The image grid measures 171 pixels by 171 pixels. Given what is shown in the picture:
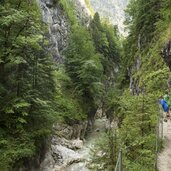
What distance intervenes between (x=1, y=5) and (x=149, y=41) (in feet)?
59.3

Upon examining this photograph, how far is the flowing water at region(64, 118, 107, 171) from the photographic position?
31.0 m

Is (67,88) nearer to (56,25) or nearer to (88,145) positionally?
(88,145)

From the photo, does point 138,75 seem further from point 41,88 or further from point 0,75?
point 0,75

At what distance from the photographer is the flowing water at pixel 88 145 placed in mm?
30958

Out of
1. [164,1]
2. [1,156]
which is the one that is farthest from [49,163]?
[164,1]

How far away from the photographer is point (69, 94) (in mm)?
46656

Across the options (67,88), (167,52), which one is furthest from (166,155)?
(67,88)

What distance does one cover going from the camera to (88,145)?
42.3 meters

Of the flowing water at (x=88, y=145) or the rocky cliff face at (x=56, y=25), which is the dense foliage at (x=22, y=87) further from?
the rocky cliff face at (x=56, y=25)

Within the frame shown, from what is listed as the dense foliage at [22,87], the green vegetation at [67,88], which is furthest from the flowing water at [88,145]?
the dense foliage at [22,87]

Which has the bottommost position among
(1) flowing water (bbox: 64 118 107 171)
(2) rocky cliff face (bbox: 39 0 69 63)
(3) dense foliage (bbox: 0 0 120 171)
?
(1) flowing water (bbox: 64 118 107 171)

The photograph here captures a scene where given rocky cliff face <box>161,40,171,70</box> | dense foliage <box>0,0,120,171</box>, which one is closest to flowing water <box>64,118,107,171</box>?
dense foliage <box>0,0,120,171</box>

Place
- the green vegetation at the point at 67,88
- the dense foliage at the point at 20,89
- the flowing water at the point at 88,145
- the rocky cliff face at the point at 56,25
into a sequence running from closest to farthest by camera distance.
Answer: the green vegetation at the point at 67,88 → the dense foliage at the point at 20,89 → the flowing water at the point at 88,145 → the rocky cliff face at the point at 56,25

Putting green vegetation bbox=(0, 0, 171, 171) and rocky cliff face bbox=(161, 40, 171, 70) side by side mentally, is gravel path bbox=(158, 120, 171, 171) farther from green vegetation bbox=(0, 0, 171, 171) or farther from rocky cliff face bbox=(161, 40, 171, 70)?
rocky cliff face bbox=(161, 40, 171, 70)
